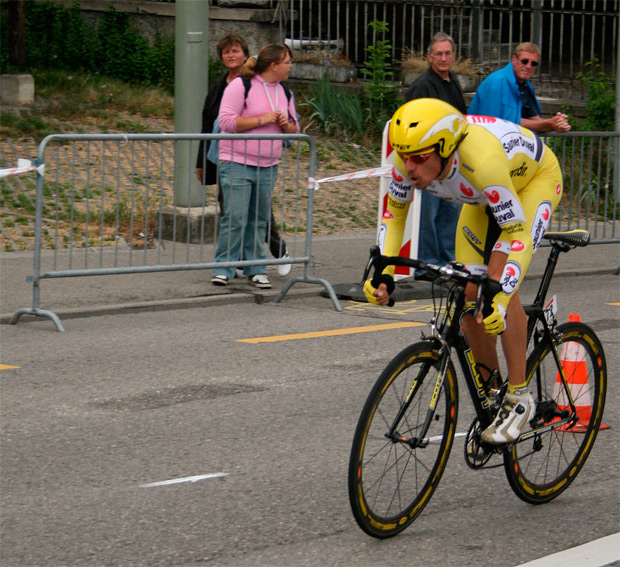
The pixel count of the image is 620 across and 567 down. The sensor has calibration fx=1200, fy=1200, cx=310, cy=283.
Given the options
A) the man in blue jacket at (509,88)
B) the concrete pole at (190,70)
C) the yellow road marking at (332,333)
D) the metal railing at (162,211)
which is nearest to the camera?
the yellow road marking at (332,333)

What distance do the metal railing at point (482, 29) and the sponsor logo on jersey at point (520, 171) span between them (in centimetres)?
1344

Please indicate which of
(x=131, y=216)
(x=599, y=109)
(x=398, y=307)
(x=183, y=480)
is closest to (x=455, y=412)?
(x=183, y=480)

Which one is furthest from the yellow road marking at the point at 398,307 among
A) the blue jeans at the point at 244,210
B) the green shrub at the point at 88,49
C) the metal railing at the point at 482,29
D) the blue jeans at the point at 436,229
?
the green shrub at the point at 88,49

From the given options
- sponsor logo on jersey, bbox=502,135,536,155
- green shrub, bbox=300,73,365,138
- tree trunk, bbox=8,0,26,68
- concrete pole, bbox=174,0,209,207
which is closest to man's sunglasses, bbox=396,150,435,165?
sponsor logo on jersey, bbox=502,135,536,155

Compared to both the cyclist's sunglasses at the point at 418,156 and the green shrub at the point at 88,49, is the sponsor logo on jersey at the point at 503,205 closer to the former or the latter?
the cyclist's sunglasses at the point at 418,156

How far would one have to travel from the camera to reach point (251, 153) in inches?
378

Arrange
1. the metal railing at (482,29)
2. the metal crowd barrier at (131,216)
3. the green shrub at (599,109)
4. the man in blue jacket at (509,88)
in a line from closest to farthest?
the metal crowd barrier at (131,216) → the man in blue jacket at (509,88) → the green shrub at (599,109) → the metal railing at (482,29)

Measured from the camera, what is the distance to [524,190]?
5.00 meters

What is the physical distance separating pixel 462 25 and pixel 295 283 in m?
9.94

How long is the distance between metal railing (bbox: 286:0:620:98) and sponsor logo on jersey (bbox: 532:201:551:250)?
1342 cm

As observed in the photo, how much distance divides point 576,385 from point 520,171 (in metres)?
0.97

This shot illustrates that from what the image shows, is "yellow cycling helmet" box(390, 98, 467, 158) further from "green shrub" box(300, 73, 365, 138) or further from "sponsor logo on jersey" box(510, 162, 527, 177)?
"green shrub" box(300, 73, 365, 138)

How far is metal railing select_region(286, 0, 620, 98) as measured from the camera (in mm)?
18234

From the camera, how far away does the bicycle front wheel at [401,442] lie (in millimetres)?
4262
